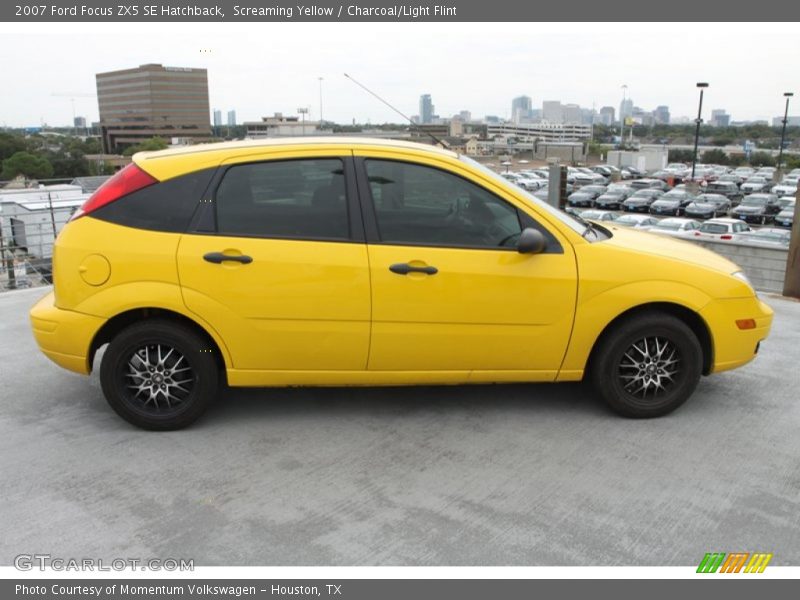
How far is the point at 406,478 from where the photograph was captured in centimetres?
341

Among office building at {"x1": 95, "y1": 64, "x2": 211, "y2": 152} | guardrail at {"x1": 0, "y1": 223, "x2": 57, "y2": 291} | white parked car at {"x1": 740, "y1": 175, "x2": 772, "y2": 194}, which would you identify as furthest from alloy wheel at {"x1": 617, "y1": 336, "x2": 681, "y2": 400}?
white parked car at {"x1": 740, "y1": 175, "x2": 772, "y2": 194}

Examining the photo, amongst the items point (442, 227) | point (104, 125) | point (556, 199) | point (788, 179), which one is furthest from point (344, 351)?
point (104, 125)

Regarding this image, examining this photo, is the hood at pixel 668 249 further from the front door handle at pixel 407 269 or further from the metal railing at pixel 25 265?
the metal railing at pixel 25 265

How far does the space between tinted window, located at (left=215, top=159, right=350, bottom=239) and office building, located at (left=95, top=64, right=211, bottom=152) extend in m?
23.9

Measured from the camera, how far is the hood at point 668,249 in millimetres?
4145

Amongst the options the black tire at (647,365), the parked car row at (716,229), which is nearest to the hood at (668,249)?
the black tire at (647,365)

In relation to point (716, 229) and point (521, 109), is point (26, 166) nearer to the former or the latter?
point (716, 229)

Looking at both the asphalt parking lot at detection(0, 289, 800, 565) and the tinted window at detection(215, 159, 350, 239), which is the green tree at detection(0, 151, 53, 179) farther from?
the tinted window at detection(215, 159, 350, 239)

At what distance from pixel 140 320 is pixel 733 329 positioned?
3.57 meters

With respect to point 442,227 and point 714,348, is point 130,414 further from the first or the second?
Answer: point 714,348

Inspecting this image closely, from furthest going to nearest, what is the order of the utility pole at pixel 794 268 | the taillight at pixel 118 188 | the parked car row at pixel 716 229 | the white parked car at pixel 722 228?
1. the white parked car at pixel 722 228
2. the parked car row at pixel 716 229
3. the utility pole at pixel 794 268
4. the taillight at pixel 118 188

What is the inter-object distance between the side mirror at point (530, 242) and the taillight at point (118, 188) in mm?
2120

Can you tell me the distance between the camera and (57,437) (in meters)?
3.90

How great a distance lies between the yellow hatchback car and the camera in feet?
12.3
